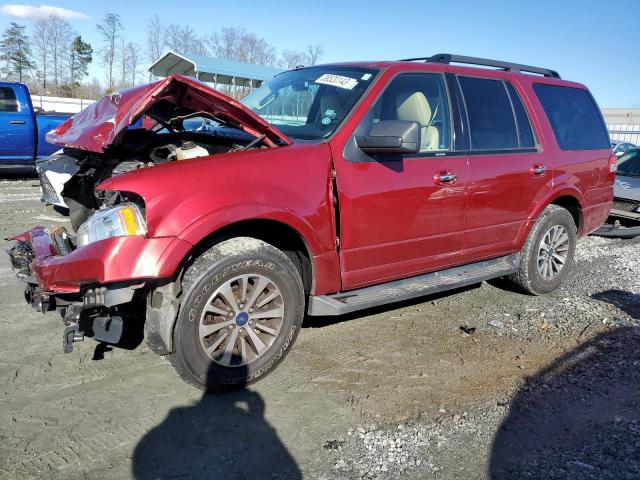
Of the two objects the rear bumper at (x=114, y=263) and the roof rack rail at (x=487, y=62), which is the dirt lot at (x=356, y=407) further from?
the roof rack rail at (x=487, y=62)

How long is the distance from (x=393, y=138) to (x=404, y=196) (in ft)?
1.64

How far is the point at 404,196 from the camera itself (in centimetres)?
368

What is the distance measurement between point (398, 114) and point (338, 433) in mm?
2335

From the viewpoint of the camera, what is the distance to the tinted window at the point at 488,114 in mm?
4277

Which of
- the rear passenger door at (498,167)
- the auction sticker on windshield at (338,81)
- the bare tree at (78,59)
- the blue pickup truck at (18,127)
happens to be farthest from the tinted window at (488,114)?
the bare tree at (78,59)

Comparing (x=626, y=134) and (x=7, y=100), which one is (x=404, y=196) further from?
(x=626, y=134)

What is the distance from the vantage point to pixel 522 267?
495 cm

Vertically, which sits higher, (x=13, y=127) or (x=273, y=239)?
(x=273, y=239)

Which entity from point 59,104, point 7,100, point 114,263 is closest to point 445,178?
point 114,263

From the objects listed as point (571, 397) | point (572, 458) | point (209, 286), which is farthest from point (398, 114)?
point (572, 458)

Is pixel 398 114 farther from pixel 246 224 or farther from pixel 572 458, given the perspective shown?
pixel 572 458

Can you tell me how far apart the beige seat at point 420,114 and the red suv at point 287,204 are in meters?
0.02

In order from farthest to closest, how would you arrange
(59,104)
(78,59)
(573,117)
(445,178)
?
(78,59) < (59,104) < (573,117) < (445,178)

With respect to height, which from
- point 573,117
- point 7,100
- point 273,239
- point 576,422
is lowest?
point 576,422
